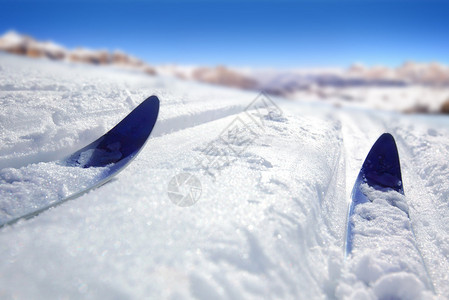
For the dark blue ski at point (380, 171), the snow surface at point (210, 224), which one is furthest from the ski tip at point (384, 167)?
the snow surface at point (210, 224)

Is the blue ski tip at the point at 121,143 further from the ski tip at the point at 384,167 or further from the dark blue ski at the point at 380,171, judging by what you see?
the ski tip at the point at 384,167

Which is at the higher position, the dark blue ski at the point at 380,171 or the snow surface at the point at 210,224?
the dark blue ski at the point at 380,171

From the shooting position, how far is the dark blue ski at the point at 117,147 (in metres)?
2.63

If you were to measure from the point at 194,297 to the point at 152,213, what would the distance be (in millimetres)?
719

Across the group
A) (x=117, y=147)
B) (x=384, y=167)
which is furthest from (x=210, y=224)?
(x=384, y=167)

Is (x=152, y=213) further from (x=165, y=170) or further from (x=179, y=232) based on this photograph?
(x=165, y=170)

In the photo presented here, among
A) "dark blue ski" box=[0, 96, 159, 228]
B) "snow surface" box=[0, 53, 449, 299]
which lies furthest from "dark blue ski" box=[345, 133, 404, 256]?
"dark blue ski" box=[0, 96, 159, 228]

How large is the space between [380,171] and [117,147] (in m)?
3.30

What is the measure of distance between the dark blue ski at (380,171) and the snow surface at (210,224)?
0.12m

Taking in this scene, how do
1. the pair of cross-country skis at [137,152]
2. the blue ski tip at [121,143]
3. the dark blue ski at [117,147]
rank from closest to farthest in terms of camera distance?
1. the pair of cross-country skis at [137,152]
2. the dark blue ski at [117,147]
3. the blue ski tip at [121,143]

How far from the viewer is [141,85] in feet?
18.5

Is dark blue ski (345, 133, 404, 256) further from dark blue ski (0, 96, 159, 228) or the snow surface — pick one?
dark blue ski (0, 96, 159, 228)

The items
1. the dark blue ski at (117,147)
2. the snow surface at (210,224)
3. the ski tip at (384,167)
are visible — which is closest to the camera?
the snow surface at (210,224)

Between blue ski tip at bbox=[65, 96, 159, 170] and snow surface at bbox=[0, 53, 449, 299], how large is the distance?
0.55ft
